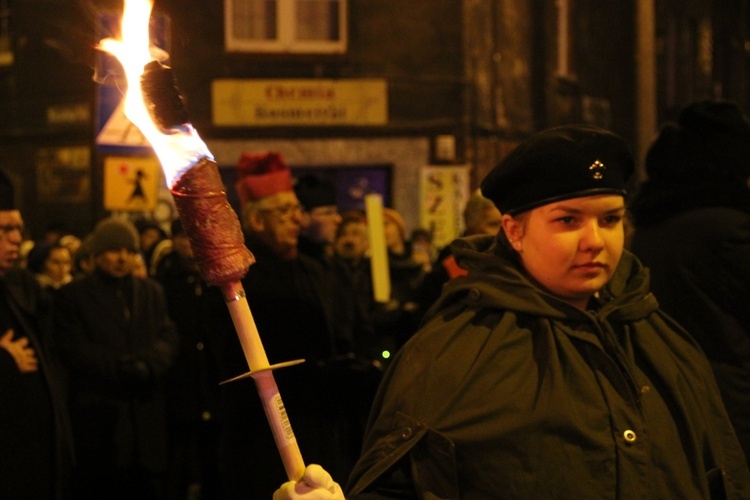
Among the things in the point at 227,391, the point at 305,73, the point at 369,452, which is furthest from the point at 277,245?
the point at 305,73

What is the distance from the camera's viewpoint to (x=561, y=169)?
9.57 feet

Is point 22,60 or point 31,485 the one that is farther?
point 22,60

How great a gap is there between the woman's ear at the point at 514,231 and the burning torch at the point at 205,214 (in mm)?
844

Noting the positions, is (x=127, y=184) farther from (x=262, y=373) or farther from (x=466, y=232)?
(x=262, y=373)

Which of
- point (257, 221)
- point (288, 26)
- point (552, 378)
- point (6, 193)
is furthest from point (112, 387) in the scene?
point (288, 26)

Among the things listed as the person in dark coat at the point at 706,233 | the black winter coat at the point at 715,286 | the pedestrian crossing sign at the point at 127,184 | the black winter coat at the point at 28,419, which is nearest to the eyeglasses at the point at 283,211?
the black winter coat at the point at 28,419

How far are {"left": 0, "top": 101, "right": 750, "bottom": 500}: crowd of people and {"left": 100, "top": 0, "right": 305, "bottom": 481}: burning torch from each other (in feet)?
0.56

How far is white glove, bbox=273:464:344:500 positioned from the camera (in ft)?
7.64

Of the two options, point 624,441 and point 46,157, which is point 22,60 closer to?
point 46,157

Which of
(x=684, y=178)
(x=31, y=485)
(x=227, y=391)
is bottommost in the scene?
(x=31, y=485)

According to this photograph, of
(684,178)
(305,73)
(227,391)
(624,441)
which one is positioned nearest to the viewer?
(624,441)

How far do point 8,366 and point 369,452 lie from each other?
9.23ft

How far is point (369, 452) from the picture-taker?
9.52ft

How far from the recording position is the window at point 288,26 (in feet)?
58.0
